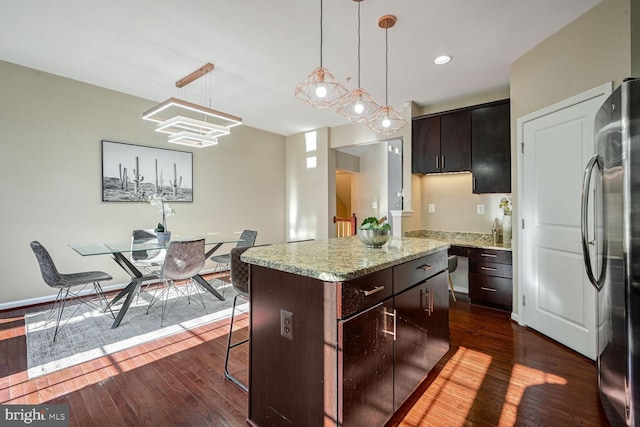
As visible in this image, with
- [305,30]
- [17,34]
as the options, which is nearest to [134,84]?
[17,34]

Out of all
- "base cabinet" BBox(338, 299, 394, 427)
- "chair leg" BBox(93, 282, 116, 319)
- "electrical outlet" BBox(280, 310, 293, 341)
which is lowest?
"chair leg" BBox(93, 282, 116, 319)

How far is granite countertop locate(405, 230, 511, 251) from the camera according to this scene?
3564mm

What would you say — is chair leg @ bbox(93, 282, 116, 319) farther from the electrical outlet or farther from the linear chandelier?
the electrical outlet

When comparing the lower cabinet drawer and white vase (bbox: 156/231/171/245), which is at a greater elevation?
white vase (bbox: 156/231/171/245)

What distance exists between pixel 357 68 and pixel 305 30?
0.91m

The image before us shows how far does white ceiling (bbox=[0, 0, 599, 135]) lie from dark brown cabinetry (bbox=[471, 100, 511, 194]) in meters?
0.42

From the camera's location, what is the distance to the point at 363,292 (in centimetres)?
135

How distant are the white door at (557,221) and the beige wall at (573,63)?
0.11 metres

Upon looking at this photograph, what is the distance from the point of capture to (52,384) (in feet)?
6.43

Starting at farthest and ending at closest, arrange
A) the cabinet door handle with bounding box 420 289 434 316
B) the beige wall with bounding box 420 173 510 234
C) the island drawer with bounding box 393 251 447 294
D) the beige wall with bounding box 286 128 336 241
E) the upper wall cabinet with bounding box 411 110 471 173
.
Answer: the beige wall with bounding box 286 128 336 241
the beige wall with bounding box 420 173 510 234
the upper wall cabinet with bounding box 411 110 471 173
the cabinet door handle with bounding box 420 289 434 316
the island drawer with bounding box 393 251 447 294

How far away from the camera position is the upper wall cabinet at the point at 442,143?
12.4ft

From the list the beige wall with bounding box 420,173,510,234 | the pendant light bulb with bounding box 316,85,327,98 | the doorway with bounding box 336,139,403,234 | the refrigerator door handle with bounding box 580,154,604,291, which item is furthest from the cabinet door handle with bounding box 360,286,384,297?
the doorway with bounding box 336,139,403,234

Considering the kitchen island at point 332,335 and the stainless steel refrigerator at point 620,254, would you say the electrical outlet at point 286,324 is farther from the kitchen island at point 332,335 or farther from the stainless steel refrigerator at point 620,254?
the stainless steel refrigerator at point 620,254

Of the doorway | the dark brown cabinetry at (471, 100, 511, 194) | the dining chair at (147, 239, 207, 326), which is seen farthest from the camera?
the doorway
